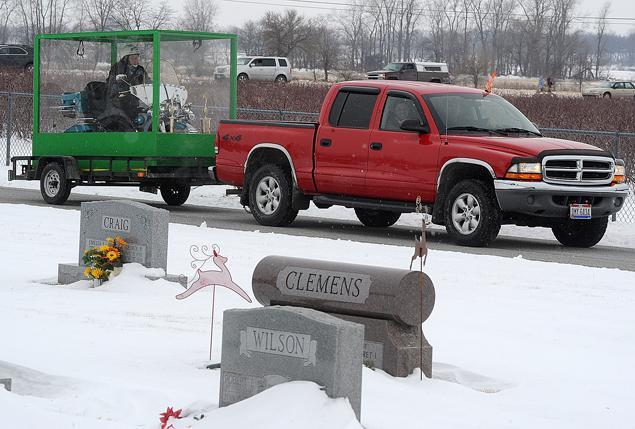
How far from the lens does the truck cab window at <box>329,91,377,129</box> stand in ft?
53.5

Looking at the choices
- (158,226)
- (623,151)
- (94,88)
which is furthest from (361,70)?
(158,226)

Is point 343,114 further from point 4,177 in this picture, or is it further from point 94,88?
point 4,177

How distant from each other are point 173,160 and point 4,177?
24.6 feet

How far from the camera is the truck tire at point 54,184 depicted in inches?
772

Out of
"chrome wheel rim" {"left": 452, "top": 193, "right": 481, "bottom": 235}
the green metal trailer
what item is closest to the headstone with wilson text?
"chrome wheel rim" {"left": 452, "top": 193, "right": 481, "bottom": 235}

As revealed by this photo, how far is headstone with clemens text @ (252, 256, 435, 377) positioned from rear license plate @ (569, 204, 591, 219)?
289 inches

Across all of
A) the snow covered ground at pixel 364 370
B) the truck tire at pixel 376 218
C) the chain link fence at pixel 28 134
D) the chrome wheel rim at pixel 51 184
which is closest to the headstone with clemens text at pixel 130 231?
the snow covered ground at pixel 364 370

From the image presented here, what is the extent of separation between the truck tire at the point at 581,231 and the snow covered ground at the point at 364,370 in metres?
3.15

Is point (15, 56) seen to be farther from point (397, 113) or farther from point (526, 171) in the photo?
point (526, 171)

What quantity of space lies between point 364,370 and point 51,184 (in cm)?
1296

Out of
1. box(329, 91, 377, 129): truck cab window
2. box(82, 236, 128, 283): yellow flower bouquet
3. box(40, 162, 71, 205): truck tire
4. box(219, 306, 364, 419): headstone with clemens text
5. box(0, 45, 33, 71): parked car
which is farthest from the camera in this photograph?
box(0, 45, 33, 71): parked car

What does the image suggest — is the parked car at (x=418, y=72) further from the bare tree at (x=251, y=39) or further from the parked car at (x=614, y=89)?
the bare tree at (x=251, y=39)

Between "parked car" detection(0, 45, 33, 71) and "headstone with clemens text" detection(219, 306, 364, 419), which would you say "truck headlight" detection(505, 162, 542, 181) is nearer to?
"headstone with clemens text" detection(219, 306, 364, 419)

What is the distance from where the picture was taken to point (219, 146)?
58.7 feet
